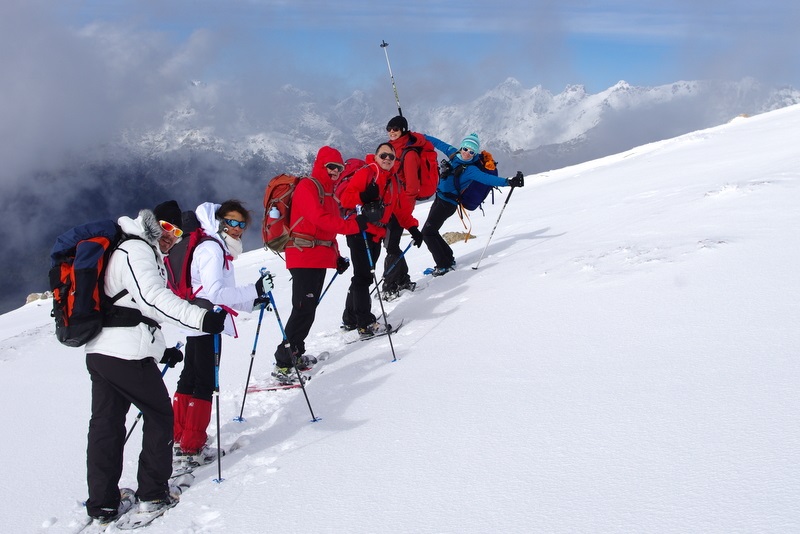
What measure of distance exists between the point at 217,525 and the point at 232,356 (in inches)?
166

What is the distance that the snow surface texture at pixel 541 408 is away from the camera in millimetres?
2730

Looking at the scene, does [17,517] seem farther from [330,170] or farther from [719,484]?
[719,484]

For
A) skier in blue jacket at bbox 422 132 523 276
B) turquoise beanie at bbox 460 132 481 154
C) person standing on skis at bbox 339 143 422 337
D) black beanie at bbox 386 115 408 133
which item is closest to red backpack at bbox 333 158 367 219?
person standing on skis at bbox 339 143 422 337

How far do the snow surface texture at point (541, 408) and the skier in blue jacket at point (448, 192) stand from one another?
937 mm

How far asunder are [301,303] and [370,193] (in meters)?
1.71

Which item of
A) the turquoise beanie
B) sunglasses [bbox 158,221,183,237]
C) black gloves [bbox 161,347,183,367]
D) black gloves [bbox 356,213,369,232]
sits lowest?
black gloves [bbox 161,347,183,367]

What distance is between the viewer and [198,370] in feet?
15.6

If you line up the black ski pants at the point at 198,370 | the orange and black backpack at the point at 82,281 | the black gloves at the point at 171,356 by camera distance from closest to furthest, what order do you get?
the orange and black backpack at the point at 82,281 < the black gloves at the point at 171,356 < the black ski pants at the point at 198,370

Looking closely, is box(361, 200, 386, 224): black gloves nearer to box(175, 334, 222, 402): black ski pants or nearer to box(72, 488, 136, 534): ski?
box(175, 334, 222, 402): black ski pants

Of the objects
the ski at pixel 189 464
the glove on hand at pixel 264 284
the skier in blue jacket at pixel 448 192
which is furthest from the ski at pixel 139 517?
the skier in blue jacket at pixel 448 192

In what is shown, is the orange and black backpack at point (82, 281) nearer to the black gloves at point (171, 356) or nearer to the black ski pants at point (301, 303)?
the black gloves at point (171, 356)

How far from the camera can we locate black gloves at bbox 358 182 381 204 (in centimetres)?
692

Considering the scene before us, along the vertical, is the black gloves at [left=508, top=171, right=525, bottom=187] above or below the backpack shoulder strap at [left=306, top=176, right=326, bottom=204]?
below

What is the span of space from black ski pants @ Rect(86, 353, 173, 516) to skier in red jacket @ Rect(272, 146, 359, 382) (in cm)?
203
